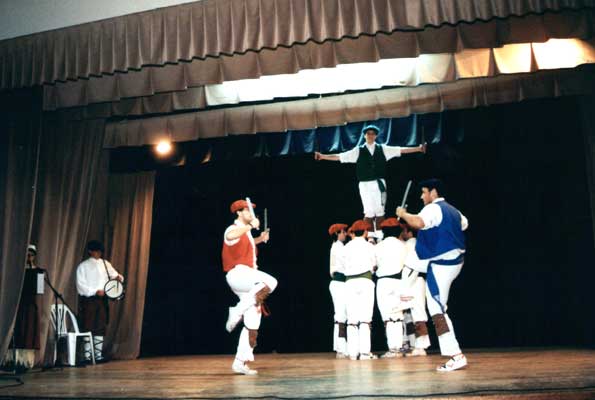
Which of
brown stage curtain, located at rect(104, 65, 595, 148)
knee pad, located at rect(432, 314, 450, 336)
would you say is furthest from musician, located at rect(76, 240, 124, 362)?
knee pad, located at rect(432, 314, 450, 336)

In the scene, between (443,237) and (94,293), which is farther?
(94,293)

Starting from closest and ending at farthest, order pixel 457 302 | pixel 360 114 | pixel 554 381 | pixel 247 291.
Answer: pixel 554 381, pixel 247 291, pixel 360 114, pixel 457 302

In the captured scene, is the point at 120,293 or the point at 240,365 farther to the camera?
the point at 120,293

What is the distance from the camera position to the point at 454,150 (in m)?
9.76

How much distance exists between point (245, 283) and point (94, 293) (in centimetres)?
354

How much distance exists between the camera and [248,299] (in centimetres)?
582

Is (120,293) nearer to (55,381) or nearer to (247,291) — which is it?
(55,381)

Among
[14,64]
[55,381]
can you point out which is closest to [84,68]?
[14,64]

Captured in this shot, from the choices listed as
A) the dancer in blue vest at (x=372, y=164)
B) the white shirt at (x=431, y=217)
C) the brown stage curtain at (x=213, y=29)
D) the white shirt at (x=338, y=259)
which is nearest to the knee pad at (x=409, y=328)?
the white shirt at (x=338, y=259)

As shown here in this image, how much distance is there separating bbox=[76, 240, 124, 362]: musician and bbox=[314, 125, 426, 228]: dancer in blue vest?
349cm

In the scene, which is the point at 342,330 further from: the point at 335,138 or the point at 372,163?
the point at 335,138

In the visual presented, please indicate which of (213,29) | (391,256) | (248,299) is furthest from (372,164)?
(213,29)

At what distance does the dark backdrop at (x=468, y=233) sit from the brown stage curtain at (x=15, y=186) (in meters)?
3.54

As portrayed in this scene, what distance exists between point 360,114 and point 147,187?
3.84 meters
